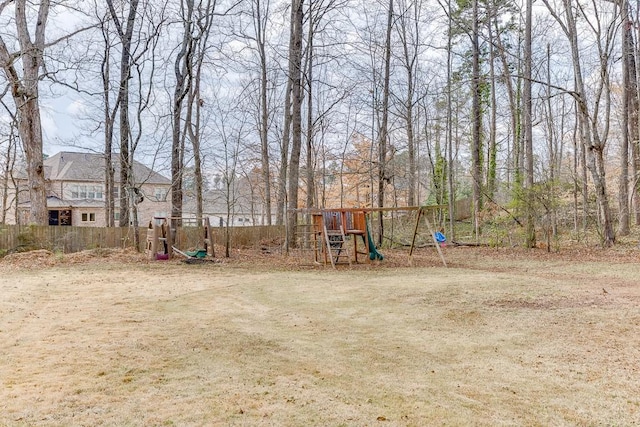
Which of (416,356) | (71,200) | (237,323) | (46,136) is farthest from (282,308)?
(71,200)

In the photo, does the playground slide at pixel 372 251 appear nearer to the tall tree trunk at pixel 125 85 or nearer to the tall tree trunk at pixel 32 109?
the tall tree trunk at pixel 125 85

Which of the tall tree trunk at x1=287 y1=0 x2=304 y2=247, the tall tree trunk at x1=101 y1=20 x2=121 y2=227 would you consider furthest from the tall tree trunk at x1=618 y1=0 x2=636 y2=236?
the tall tree trunk at x1=101 y1=20 x2=121 y2=227

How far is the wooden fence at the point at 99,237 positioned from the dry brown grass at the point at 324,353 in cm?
513

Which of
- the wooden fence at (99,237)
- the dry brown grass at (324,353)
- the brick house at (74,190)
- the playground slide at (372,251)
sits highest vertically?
the brick house at (74,190)

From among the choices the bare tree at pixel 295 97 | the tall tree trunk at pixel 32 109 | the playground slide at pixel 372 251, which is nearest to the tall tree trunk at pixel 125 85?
the tall tree trunk at pixel 32 109

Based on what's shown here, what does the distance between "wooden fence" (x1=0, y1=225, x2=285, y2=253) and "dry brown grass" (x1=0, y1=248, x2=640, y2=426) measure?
5.13 meters

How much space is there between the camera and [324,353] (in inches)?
137

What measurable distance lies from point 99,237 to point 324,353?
464 inches

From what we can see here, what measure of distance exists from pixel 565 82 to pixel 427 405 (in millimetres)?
22150

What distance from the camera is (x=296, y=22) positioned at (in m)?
13.1

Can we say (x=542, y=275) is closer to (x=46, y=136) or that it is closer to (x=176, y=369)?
(x=176, y=369)

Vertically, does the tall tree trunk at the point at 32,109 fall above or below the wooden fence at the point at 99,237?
above

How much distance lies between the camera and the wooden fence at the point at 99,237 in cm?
1164

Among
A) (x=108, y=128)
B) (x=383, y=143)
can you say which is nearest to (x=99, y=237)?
(x=108, y=128)
